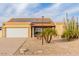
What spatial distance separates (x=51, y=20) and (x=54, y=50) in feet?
3.62

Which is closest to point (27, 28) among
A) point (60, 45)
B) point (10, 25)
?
point (10, 25)

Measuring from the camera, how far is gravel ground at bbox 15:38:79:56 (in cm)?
1266

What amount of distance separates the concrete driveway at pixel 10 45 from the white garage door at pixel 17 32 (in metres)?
0.16

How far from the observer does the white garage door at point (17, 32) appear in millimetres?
13781

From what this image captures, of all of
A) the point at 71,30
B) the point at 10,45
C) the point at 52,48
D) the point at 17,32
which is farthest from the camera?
the point at 17,32

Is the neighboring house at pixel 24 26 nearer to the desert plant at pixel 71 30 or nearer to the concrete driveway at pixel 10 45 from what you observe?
the concrete driveway at pixel 10 45

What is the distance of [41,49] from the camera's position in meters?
13.0

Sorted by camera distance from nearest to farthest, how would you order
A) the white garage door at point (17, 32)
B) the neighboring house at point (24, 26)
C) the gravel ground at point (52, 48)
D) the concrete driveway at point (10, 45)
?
the gravel ground at point (52, 48)
the concrete driveway at point (10, 45)
the neighboring house at point (24, 26)
the white garage door at point (17, 32)

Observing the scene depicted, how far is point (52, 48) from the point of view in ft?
42.7

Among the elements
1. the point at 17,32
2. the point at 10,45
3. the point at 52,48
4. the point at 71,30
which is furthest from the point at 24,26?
the point at 71,30

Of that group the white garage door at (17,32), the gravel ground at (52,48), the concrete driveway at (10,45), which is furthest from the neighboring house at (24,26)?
the gravel ground at (52,48)

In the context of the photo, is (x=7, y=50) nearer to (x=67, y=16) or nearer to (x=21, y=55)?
(x=21, y=55)

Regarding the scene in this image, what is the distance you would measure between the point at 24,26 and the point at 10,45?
3.78ft

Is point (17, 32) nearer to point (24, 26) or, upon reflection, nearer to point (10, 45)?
point (24, 26)
